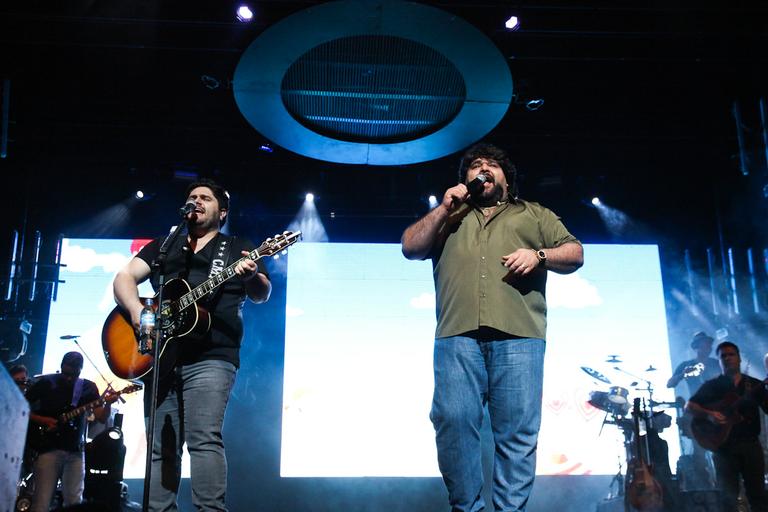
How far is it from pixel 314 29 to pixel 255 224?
4178 mm

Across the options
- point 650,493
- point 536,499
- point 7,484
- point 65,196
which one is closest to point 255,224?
point 65,196

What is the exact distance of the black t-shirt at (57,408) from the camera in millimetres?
6711

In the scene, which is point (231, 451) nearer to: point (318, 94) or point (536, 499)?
point (536, 499)

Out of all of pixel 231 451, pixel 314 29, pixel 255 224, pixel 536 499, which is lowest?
pixel 536 499

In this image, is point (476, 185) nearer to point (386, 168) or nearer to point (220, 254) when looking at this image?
point (220, 254)

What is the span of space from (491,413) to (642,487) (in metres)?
4.53

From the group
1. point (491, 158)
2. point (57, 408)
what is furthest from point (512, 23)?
point (57, 408)

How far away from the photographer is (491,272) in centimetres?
274

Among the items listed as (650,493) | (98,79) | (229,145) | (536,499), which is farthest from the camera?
(229,145)

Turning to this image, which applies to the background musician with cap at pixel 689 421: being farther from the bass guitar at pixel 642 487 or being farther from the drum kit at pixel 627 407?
the bass guitar at pixel 642 487

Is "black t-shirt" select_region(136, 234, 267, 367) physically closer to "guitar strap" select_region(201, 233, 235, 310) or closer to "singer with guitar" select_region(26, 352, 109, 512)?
"guitar strap" select_region(201, 233, 235, 310)

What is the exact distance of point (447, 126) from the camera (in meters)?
7.41

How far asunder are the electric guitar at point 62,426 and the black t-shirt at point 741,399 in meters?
5.43

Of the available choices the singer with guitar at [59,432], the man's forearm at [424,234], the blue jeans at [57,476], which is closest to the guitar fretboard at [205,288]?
the man's forearm at [424,234]
